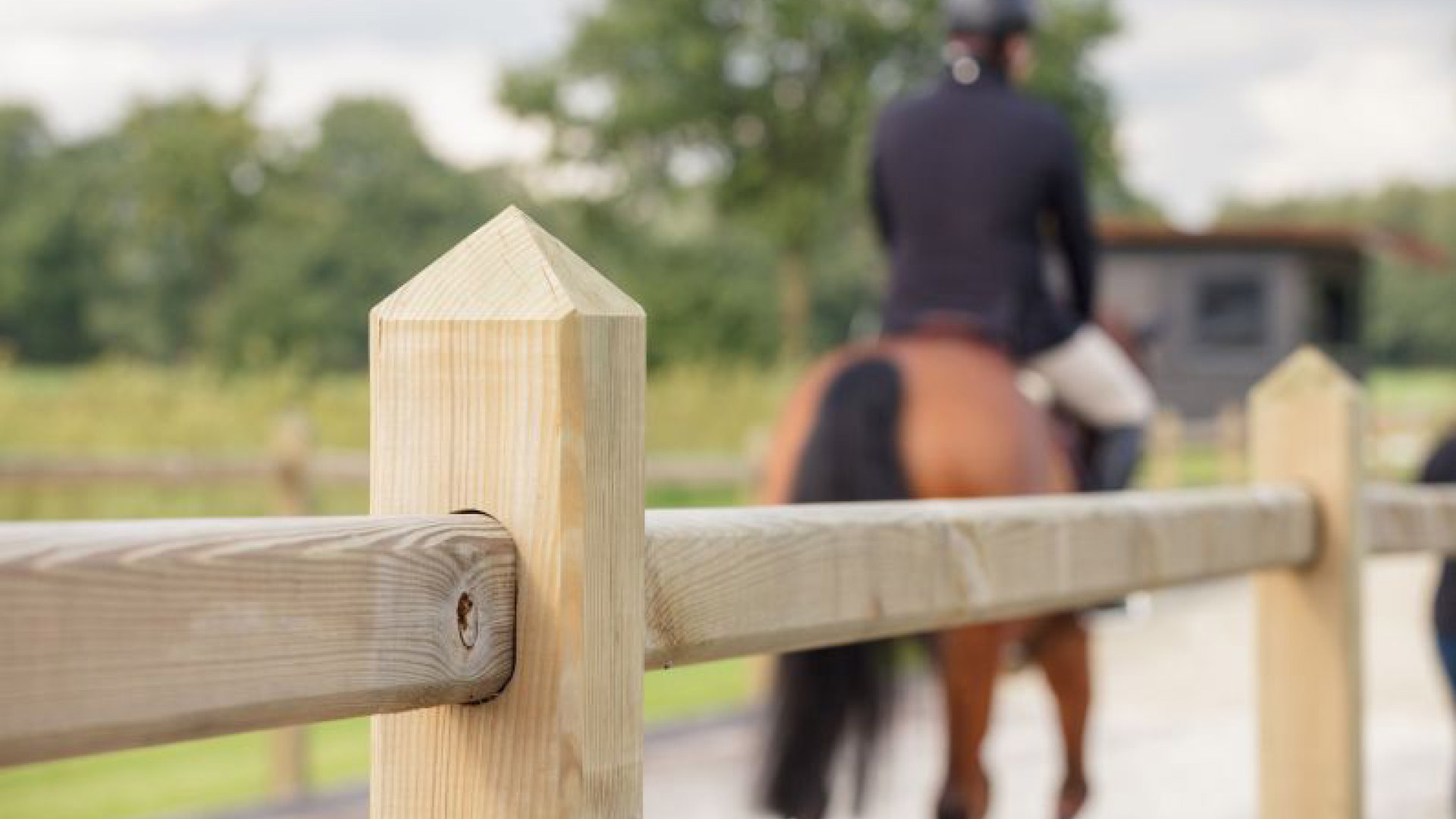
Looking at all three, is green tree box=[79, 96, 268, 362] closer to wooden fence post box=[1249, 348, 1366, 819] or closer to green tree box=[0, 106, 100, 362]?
green tree box=[0, 106, 100, 362]

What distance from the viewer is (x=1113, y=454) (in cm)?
502

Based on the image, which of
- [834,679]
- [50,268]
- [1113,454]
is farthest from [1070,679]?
[50,268]

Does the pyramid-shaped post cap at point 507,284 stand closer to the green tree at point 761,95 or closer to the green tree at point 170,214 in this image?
the green tree at point 761,95

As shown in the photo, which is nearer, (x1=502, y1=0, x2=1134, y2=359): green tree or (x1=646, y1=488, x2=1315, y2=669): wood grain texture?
(x1=646, y1=488, x2=1315, y2=669): wood grain texture

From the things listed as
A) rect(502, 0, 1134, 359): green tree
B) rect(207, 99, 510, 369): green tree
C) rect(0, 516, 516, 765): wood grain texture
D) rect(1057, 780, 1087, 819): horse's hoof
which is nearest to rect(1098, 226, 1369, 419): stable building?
rect(502, 0, 1134, 359): green tree

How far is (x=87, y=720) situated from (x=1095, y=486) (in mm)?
4049

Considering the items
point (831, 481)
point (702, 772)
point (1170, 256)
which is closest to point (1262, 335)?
point (1170, 256)

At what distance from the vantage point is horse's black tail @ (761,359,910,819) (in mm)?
3949

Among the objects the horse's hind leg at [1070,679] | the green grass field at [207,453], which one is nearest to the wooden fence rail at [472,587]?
the horse's hind leg at [1070,679]

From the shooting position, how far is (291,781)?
6438 mm

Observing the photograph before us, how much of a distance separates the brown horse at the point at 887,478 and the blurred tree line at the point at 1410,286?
236ft

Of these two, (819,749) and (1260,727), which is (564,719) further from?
(819,749)

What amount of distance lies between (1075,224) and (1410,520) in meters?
1.40

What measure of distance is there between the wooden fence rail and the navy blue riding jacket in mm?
2632
